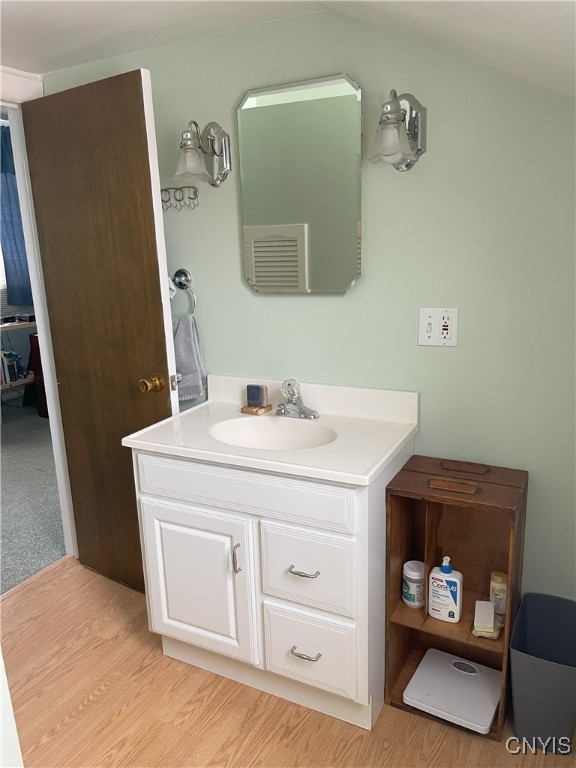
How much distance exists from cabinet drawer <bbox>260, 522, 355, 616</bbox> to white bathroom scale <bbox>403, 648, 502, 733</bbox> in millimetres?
418

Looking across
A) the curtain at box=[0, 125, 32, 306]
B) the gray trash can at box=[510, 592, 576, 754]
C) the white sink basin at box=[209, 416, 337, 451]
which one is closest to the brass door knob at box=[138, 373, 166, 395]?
the white sink basin at box=[209, 416, 337, 451]

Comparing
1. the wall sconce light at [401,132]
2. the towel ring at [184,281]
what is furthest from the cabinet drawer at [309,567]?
the wall sconce light at [401,132]

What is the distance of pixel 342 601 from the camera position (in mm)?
1586

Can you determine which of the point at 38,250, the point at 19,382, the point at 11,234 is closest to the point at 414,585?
the point at 38,250

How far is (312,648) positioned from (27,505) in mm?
2180

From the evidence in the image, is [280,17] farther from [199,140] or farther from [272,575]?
[272,575]

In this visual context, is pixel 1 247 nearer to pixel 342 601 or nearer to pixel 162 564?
pixel 162 564

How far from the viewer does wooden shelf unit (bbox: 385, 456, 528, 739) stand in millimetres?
1602

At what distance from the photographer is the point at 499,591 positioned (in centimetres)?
170

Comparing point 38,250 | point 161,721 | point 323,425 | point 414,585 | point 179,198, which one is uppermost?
point 179,198

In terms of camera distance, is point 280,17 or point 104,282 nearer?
point 280,17

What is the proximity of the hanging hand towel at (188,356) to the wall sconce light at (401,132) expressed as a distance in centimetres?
90

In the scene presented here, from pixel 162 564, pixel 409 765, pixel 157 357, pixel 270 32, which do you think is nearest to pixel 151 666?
pixel 162 564

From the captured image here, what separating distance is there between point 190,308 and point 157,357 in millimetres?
270
